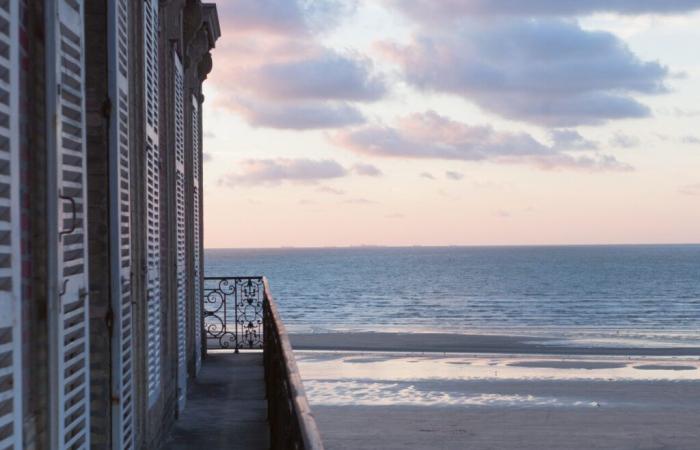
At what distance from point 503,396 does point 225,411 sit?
13.1 m

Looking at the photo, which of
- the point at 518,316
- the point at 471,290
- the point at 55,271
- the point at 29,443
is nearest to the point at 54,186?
the point at 55,271

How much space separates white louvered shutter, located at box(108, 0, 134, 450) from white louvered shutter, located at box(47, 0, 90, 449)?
94cm

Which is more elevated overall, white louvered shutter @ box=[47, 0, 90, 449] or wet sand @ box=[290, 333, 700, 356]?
white louvered shutter @ box=[47, 0, 90, 449]

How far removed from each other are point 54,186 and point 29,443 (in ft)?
2.96

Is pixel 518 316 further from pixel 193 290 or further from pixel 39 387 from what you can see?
pixel 39 387

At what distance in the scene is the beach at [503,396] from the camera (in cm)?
1756

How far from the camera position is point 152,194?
7.77 meters

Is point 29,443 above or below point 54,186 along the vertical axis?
below

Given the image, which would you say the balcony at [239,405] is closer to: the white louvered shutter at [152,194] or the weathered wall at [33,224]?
the white louvered shutter at [152,194]

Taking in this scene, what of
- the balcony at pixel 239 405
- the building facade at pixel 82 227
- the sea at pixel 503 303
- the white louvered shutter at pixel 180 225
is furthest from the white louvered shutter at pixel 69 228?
the sea at pixel 503 303

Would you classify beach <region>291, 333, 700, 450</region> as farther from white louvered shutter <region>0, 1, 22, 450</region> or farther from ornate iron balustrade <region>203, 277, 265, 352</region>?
white louvered shutter <region>0, 1, 22, 450</region>

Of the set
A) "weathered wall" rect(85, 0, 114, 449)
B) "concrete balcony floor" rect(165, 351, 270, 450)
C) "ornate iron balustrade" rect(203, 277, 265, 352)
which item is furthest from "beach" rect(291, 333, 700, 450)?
"weathered wall" rect(85, 0, 114, 449)

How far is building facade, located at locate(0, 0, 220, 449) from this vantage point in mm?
2934

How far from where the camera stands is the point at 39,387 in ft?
11.6
